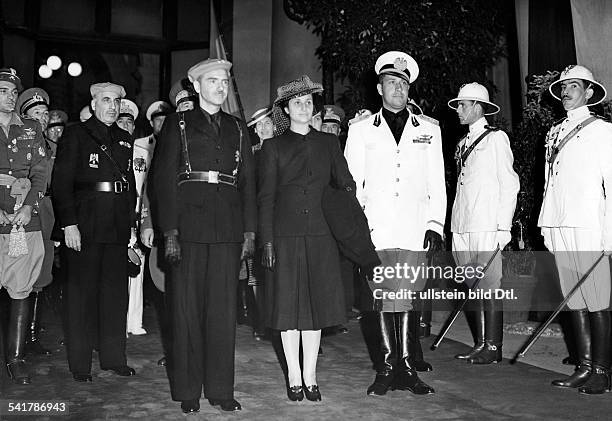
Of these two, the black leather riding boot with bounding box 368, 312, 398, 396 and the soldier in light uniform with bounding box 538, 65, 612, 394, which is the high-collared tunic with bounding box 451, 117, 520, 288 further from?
the black leather riding boot with bounding box 368, 312, 398, 396

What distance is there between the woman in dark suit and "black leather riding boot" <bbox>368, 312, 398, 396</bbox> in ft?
1.17

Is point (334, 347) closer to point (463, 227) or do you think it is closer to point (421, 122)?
point (463, 227)

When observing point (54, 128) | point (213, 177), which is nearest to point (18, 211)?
point (213, 177)

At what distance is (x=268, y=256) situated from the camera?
14.5 feet

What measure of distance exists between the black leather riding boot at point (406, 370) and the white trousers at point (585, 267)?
1137mm

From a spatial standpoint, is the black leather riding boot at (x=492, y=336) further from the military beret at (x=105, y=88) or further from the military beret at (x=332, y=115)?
the military beret at (x=105, y=88)

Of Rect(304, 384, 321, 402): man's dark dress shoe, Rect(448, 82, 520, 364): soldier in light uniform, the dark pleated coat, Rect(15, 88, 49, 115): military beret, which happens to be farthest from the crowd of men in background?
Rect(15, 88, 49, 115): military beret

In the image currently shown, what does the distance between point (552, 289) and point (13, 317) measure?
15.9 feet

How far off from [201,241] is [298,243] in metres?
0.57

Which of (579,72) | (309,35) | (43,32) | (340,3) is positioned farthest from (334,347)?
(43,32)

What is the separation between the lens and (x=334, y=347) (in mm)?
6297

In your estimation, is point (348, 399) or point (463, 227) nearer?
point (348, 399)

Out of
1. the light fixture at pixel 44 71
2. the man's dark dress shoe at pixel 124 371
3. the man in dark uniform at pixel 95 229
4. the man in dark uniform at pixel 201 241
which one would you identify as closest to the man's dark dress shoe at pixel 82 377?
the man in dark uniform at pixel 95 229

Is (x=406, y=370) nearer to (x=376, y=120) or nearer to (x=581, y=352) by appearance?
(x=581, y=352)
